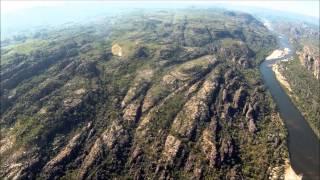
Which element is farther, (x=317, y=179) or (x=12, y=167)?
(x=12, y=167)

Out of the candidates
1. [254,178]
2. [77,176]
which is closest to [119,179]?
[77,176]

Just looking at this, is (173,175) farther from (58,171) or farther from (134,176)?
(58,171)

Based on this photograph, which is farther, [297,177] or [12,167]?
[12,167]

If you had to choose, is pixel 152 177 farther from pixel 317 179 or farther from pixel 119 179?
pixel 317 179

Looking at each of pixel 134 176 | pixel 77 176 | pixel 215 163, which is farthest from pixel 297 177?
pixel 77 176

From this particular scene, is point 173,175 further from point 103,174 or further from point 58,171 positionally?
point 58,171

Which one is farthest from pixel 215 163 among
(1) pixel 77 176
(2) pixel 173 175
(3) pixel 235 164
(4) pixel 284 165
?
(1) pixel 77 176
